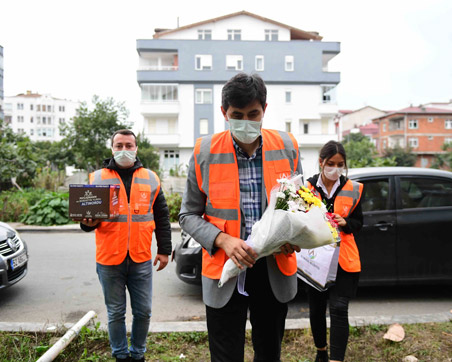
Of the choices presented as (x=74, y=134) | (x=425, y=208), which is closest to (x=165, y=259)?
(x=425, y=208)

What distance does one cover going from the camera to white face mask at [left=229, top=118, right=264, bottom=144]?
7.05 feet

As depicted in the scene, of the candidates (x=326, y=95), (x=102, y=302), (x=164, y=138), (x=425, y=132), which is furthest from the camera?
(x=425, y=132)

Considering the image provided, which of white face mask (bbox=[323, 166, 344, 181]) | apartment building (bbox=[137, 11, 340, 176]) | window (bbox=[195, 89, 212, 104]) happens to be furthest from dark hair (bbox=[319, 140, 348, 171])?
window (bbox=[195, 89, 212, 104])

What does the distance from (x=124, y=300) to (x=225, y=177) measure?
178 centimetres

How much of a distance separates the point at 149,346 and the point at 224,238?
2079 mm

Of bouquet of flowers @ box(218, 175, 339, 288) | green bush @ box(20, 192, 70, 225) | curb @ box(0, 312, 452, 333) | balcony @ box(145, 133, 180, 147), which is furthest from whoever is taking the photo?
balcony @ box(145, 133, 180, 147)

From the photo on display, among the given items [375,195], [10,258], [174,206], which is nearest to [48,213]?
[174,206]

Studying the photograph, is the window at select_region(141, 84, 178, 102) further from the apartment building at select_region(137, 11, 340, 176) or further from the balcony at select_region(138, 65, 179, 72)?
the balcony at select_region(138, 65, 179, 72)

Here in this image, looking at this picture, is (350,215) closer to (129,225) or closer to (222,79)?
(129,225)

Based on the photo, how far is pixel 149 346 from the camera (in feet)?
11.6

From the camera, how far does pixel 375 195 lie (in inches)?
197

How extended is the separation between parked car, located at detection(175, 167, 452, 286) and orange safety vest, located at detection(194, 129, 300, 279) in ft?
9.93

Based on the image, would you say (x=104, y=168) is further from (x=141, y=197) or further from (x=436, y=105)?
(x=436, y=105)

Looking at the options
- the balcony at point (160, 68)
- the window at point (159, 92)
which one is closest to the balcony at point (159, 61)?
the balcony at point (160, 68)
